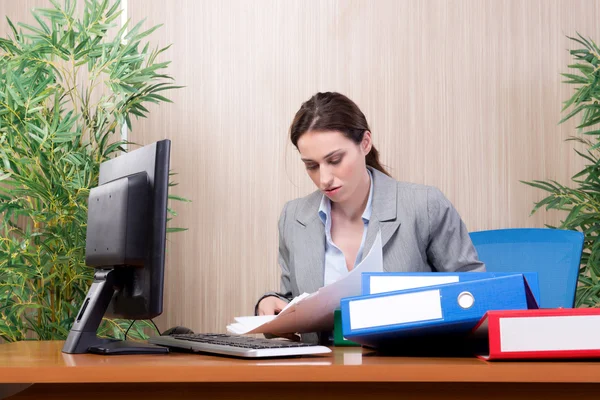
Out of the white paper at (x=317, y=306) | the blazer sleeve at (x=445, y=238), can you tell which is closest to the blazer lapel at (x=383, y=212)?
the blazer sleeve at (x=445, y=238)

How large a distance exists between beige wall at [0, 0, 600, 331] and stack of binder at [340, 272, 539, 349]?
96.7 inches

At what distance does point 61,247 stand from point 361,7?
6.46 feet

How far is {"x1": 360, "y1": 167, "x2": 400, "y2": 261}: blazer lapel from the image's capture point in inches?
79.0

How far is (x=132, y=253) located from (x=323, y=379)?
0.55 m

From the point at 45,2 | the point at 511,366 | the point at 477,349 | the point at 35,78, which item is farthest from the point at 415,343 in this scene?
the point at 45,2

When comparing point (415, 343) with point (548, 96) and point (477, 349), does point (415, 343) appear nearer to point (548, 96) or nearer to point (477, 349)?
point (477, 349)

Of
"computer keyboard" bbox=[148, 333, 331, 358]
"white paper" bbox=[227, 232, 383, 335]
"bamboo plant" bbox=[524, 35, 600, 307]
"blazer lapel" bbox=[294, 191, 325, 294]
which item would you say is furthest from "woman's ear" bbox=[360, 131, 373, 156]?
"bamboo plant" bbox=[524, 35, 600, 307]

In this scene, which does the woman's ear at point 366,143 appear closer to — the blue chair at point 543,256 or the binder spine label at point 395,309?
Result: the blue chair at point 543,256

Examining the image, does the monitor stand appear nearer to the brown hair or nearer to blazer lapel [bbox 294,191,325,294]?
blazer lapel [bbox 294,191,325,294]

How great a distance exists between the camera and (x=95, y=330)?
1276 mm

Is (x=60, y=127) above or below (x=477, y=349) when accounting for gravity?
above

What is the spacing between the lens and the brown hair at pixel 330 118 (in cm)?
210

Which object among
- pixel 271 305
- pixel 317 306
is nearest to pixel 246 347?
pixel 317 306

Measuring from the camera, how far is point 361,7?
11.3ft
